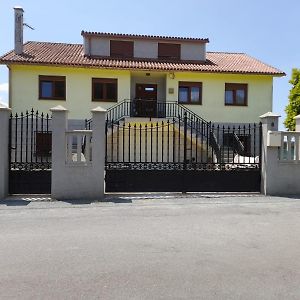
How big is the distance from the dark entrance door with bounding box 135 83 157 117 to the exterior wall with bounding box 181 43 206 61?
10.1 feet

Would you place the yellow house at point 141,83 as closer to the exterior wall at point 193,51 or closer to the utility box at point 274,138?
the exterior wall at point 193,51

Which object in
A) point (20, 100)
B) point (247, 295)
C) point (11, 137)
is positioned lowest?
point (247, 295)

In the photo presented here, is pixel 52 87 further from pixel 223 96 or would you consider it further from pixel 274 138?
pixel 274 138

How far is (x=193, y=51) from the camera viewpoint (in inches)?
928

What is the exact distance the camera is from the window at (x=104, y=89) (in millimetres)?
21016

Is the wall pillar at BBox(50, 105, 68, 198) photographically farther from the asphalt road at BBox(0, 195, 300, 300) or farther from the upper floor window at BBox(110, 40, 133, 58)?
the upper floor window at BBox(110, 40, 133, 58)

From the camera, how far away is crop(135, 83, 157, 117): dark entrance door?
21531 millimetres

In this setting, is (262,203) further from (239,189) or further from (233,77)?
(233,77)

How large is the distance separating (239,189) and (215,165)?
1.00 metres

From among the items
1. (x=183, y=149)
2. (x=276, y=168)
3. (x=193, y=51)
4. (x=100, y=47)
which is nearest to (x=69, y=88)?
(x=100, y=47)

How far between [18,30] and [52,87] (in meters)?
4.50

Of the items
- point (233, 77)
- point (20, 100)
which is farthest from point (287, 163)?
point (20, 100)

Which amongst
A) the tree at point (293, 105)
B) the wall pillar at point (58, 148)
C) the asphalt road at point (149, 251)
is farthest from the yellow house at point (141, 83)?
the asphalt road at point (149, 251)

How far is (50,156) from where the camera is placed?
33.5 feet
